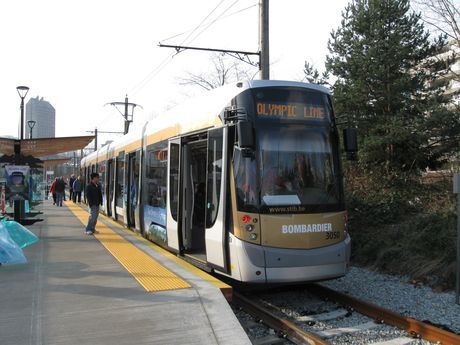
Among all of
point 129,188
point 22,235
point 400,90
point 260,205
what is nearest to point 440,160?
point 400,90

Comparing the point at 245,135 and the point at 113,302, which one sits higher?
the point at 245,135

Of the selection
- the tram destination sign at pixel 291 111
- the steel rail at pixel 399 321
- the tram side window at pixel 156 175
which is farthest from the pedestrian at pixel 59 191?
the tram destination sign at pixel 291 111

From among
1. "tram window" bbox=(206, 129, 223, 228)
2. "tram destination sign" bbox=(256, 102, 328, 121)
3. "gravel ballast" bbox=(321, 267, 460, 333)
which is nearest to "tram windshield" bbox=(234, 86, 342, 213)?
"tram destination sign" bbox=(256, 102, 328, 121)

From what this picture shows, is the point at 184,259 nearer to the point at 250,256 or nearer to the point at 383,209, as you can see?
the point at 250,256

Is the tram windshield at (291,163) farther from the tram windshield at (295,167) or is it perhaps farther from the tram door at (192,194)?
the tram door at (192,194)

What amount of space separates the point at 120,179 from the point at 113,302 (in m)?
10.2

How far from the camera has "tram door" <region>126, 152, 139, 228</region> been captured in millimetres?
13172

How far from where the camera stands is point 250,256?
6.73 m

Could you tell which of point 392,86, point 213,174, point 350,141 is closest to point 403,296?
point 350,141

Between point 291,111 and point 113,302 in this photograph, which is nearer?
point 113,302

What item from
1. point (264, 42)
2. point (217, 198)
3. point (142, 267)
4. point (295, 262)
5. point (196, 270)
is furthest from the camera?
point (264, 42)

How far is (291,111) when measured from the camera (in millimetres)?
7324

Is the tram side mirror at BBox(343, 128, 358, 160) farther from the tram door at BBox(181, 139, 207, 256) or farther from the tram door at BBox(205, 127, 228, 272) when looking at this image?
the tram door at BBox(181, 139, 207, 256)

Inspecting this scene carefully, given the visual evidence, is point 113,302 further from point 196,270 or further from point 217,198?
point 217,198
